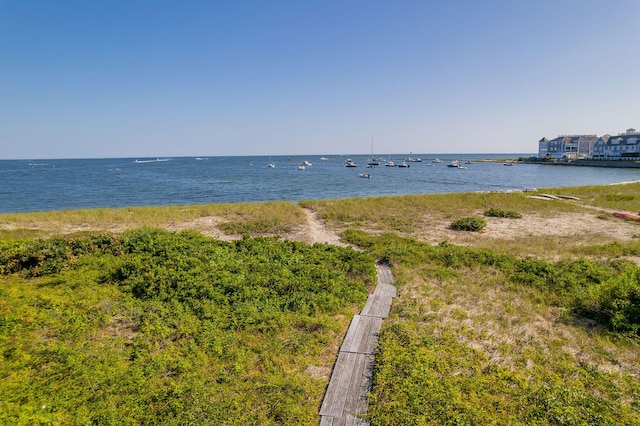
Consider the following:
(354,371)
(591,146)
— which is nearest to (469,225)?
(354,371)

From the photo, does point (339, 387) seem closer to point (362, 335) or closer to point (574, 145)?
point (362, 335)

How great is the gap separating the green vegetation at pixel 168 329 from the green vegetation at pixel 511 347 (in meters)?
1.79

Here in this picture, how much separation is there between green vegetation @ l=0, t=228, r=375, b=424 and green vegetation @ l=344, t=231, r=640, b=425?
1788 millimetres

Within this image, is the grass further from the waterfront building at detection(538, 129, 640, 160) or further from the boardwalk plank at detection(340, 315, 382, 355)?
the waterfront building at detection(538, 129, 640, 160)

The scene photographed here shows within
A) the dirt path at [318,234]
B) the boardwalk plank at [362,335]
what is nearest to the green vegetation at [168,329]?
the boardwalk plank at [362,335]

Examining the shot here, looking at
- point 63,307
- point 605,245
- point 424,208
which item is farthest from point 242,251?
point 424,208

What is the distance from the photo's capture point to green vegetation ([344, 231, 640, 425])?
230 inches

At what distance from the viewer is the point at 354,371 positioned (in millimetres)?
6906

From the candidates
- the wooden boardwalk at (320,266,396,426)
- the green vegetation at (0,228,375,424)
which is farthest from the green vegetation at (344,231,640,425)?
the green vegetation at (0,228,375,424)

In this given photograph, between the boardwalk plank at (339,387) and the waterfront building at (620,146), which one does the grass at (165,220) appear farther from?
the waterfront building at (620,146)

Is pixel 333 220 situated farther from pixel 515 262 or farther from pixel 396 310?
pixel 396 310

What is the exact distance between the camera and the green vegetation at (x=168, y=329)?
561cm

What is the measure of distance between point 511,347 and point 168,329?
358 inches

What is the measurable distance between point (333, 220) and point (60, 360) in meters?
19.5
